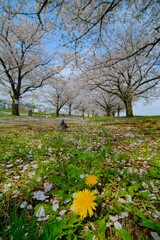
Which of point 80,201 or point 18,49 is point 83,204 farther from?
point 18,49

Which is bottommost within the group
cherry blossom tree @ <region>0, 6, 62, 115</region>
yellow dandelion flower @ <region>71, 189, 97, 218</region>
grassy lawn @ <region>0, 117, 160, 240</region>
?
grassy lawn @ <region>0, 117, 160, 240</region>

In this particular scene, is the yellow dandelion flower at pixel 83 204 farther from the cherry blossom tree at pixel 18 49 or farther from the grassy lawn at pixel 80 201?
the cherry blossom tree at pixel 18 49

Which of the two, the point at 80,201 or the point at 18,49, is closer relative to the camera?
the point at 80,201

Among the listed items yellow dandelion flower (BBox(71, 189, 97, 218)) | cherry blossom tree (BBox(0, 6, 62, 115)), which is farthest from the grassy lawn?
cherry blossom tree (BBox(0, 6, 62, 115))

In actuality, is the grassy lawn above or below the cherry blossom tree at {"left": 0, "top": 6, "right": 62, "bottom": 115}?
below

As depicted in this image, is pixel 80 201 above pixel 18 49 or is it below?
below

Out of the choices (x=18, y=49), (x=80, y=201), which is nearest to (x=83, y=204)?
(x=80, y=201)

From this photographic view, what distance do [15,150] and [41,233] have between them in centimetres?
232

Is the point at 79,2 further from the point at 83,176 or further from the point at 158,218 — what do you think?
the point at 158,218

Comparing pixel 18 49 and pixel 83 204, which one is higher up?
pixel 18 49

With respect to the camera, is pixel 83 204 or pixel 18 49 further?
pixel 18 49

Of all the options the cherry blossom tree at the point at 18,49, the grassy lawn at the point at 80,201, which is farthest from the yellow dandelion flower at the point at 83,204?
the cherry blossom tree at the point at 18,49

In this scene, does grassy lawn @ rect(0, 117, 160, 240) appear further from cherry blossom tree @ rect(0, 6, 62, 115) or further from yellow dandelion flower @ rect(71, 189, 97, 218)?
cherry blossom tree @ rect(0, 6, 62, 115)

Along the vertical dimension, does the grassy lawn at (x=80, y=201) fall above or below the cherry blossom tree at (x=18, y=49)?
below
